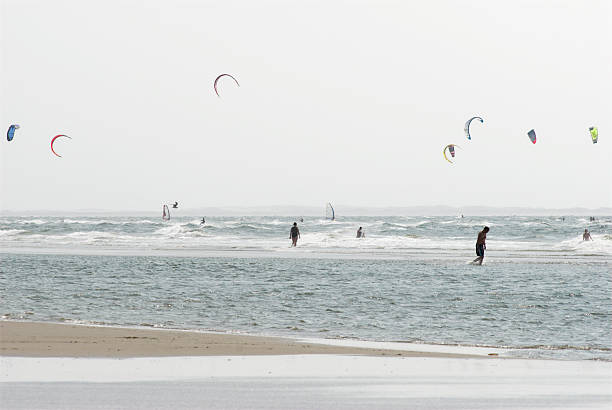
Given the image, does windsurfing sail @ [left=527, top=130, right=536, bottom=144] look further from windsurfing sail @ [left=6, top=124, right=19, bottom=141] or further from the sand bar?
the sand bar

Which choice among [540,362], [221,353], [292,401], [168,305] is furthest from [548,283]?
[292,401]

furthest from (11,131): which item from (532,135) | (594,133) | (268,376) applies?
(268,376)

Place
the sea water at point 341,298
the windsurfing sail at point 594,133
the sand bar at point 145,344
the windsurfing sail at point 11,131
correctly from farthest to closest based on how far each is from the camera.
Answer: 1. the windsurfing sail at point 594,133
2. the windsurfing sail at point 11,131
3. the sea water at point 341,298
4. the sand bar at point 145,344

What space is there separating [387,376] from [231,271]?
16225 millimetres

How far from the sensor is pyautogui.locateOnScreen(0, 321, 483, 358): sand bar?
9.74 metres

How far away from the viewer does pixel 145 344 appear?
34.4 feet

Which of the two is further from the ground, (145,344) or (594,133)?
(594,133)

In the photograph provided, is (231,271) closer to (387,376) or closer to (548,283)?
(548,283)

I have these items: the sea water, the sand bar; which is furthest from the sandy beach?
the sea water

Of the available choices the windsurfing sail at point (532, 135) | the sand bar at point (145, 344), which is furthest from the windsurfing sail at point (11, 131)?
the sand bar at point (145, 344)

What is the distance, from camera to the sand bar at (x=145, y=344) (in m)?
9.74

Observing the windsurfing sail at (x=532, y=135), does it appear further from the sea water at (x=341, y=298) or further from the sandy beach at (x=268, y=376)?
the sandy beach at (x=268, y=376)

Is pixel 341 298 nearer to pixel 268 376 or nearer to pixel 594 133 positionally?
pixel 268 376

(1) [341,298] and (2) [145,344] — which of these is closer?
(2) [145,344]
